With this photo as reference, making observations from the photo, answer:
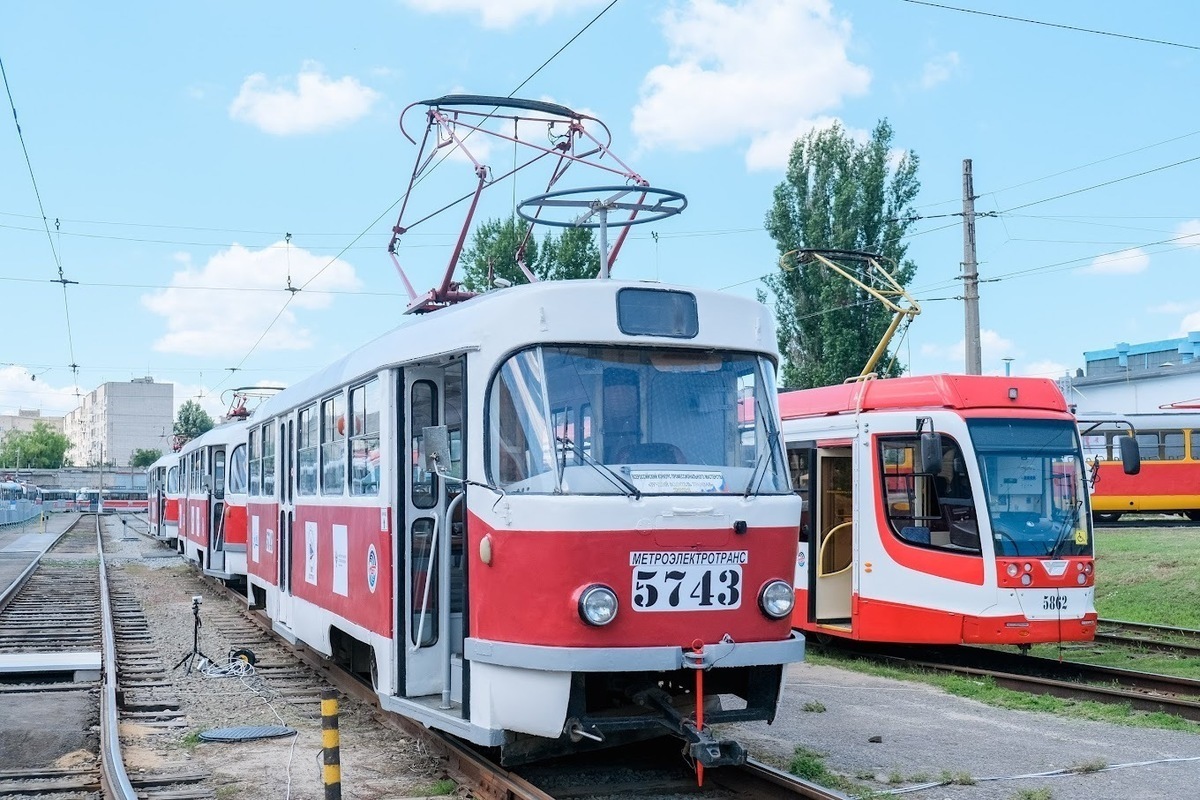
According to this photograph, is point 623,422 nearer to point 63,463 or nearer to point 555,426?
point 555,426

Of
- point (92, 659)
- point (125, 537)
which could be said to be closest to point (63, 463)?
point (125, 537)

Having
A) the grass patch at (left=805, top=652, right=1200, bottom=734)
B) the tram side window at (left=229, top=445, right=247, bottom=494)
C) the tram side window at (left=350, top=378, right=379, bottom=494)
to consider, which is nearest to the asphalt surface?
the grass patch at (left=805, top=652, right=1200, bottom=734)

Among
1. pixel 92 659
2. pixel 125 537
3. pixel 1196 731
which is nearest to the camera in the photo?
pixel 1196 731

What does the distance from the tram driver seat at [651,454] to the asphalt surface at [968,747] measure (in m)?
2.40

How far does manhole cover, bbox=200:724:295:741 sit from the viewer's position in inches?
360

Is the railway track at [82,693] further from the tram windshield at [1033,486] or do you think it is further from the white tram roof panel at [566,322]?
the tram windshield at [1033,486]

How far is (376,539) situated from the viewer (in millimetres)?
8555

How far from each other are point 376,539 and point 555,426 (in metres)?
2.26

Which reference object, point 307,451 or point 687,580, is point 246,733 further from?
point 687,580

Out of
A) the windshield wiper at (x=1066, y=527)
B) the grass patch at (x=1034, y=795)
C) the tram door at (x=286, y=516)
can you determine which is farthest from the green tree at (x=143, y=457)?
the grass patch at (x=1034, y=795)

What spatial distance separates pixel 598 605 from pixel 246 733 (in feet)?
13.1

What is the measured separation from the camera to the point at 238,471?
19.7 m

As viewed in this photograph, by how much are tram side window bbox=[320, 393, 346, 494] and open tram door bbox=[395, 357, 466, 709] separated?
1.69 m

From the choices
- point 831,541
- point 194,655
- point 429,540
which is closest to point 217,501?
point 194,655
